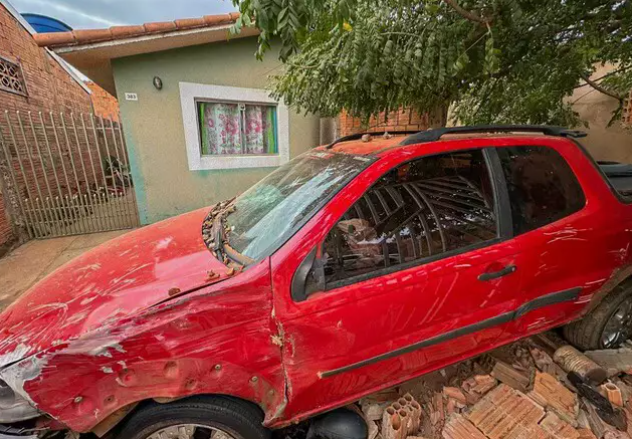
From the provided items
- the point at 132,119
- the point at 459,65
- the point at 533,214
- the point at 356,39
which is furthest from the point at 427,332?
the point at 132,119

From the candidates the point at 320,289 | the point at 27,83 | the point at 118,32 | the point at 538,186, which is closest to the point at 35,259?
the point at 118,32

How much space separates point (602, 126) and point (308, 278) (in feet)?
29.0

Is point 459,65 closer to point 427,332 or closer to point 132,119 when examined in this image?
point 427,332

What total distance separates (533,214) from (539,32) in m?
2.85

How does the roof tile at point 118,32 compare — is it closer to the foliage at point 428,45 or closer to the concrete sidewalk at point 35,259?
→ the foliage at point 428,45

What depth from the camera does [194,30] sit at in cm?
480

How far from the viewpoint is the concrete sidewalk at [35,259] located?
11.8 feet

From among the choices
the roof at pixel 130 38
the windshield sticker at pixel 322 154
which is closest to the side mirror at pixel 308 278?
the windshield sticker at pixel 322 154

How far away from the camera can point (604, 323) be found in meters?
2.28

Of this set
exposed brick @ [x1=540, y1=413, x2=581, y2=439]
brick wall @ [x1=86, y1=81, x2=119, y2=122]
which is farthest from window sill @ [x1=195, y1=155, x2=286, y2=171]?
brick wall @ [x1=86, y1=81, x2=119, y2=122]

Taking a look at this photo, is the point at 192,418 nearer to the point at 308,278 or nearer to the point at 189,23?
the point at 308,278

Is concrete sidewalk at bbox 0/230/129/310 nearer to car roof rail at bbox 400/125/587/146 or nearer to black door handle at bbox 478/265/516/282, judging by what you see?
car roof rail at bbox 400/125/587/146

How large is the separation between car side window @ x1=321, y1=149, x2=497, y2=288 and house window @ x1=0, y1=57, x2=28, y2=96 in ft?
24.8

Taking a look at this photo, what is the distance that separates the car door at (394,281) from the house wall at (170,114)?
16.5ft
